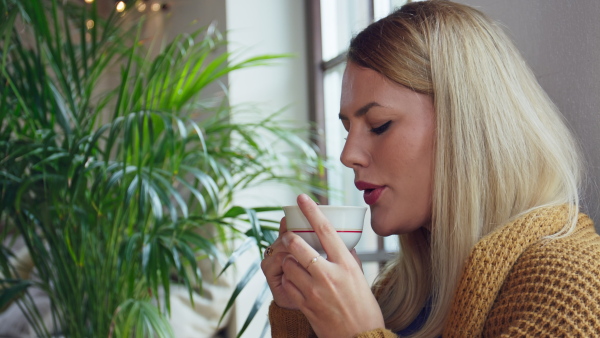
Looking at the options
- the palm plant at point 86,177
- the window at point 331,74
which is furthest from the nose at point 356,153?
the window at point 331,74

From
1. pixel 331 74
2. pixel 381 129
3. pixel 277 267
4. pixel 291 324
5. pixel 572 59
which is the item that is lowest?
pixel 291 324

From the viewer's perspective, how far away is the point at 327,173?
2818 mm

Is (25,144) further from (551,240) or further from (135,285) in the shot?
(551,240)

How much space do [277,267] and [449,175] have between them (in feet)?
0.98

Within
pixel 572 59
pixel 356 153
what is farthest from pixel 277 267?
pixel 572 59

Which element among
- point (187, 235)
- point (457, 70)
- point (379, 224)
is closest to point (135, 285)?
point (187, 235)

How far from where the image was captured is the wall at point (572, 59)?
3.35 ft

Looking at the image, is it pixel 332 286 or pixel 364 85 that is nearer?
pixel 332 286

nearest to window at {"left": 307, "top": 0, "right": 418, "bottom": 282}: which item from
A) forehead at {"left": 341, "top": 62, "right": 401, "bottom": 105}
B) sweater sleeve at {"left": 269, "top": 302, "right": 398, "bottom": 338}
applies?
sweater sleeve at {"left": 269, "top": 302, "right": 398, "bottom": 338}

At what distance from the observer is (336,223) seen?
88 cm

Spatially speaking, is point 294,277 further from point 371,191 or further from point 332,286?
point 371,191

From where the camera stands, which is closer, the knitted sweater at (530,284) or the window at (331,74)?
the knitted sweater at (530,284)

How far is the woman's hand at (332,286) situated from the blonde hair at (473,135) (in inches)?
6.8

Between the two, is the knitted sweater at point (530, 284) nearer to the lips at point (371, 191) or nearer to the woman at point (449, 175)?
the woman at point (449, 175)
